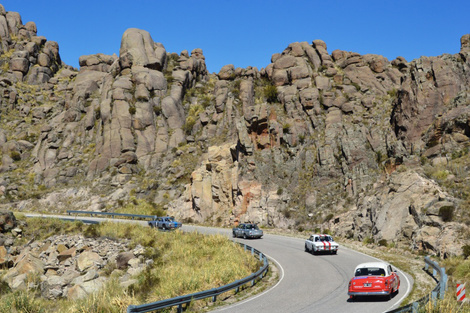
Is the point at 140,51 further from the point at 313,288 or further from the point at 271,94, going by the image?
the point at 313,288

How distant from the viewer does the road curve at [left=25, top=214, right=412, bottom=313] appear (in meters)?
14.6

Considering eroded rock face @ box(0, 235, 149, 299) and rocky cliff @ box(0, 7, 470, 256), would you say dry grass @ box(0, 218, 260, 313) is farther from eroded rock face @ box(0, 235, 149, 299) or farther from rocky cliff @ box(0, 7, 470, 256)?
rocky cliff @ box(0, 7, 470, 256)

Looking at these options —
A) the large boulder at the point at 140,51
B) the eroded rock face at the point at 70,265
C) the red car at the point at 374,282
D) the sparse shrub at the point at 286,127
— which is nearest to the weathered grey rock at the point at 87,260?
the eroded rock face at the point at 70,265

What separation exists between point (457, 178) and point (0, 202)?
6439cm

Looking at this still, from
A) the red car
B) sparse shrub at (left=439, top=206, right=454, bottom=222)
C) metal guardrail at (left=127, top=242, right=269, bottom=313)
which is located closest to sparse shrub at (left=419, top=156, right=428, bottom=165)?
sparse shrub at (left=439, top=206, right=454, bottom=222)

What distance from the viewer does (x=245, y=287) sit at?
18.9 meters

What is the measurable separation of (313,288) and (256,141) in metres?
37.5

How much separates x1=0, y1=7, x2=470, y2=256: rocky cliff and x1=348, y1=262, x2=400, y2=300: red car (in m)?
11.7

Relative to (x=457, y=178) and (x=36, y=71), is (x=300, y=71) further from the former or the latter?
(x=36, y=71)

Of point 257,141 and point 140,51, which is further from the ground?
point 140,51

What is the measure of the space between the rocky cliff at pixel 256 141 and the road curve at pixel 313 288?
820 centimetres

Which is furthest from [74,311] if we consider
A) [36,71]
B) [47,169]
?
[36,71]

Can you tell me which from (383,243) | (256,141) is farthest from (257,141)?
(383,243)

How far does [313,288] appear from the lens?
18047 millimetres
